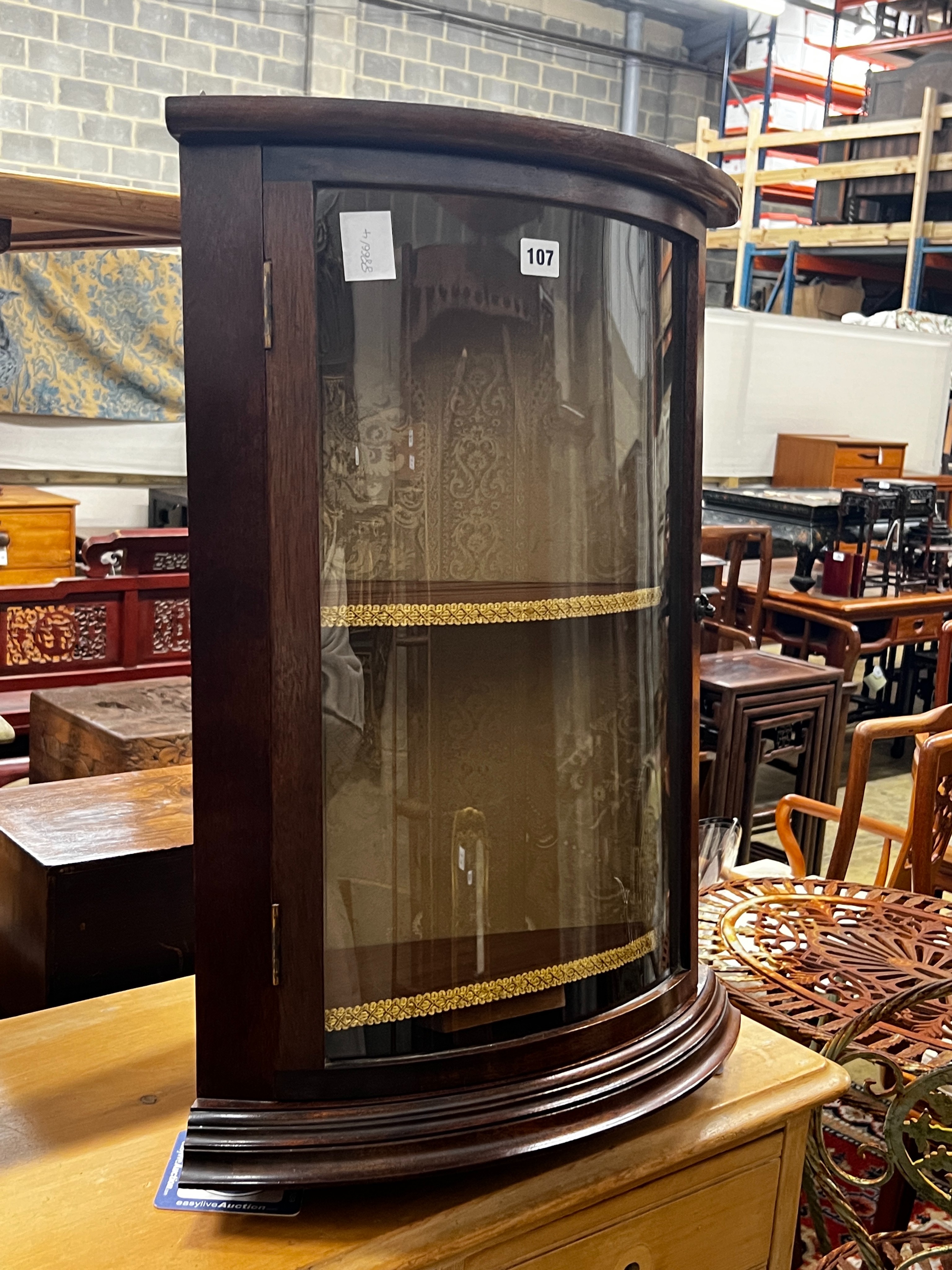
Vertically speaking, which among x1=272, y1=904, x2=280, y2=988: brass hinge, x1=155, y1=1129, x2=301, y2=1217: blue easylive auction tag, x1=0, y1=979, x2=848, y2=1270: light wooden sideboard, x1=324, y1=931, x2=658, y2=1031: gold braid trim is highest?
x1=272, y1=904, x2=280, y2=988: brass hinge

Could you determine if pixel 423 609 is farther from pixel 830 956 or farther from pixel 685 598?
pixel 830 956

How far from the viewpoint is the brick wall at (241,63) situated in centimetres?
678

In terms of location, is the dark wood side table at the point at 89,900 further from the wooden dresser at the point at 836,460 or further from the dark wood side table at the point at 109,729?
the wooden dresser at the point at 836,460

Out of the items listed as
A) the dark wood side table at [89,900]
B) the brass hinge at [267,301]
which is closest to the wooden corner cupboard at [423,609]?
the brass hinge at [267,301]

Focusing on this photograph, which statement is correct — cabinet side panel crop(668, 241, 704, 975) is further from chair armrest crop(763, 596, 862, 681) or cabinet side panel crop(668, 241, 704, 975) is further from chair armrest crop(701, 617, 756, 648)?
chair armrest crop(763, 596, 862, 681)

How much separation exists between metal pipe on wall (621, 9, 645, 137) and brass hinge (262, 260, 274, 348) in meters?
9.05

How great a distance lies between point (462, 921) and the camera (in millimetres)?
1003

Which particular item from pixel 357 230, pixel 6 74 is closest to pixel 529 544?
pixel 357 230

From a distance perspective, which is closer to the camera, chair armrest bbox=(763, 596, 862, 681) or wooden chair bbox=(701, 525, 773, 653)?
chair armrest bbox=(763, 596, 862, 681)

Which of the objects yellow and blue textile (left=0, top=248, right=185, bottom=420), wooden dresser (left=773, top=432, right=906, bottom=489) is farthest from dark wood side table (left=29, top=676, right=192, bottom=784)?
wooden dresser (left=773, top=432, right=906, bottom=489)

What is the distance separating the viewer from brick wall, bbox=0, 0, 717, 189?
678 cm

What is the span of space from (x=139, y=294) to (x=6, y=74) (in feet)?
5.84

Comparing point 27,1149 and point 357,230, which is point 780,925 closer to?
point 27,1149

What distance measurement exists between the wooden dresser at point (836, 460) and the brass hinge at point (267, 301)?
18.5 ft
